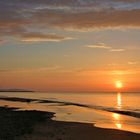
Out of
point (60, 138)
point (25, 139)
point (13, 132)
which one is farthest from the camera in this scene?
point (13, 132)

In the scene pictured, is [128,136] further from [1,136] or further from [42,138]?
[1,136]

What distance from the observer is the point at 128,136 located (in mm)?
29016

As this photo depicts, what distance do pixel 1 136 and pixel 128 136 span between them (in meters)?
10.6

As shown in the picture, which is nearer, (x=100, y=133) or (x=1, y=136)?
(x=1, y=136)

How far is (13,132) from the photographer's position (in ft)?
91.5

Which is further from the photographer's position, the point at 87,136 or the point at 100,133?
the point at 100,133

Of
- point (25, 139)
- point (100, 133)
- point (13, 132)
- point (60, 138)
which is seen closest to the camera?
point (25, 139)

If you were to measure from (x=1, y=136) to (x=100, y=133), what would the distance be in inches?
393

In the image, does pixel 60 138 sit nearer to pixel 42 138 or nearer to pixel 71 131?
pixel 42 138

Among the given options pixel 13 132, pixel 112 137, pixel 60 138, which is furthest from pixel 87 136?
pixel 13 132

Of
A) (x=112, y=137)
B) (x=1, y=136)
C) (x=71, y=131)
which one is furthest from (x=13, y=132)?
(x=112, y=137)

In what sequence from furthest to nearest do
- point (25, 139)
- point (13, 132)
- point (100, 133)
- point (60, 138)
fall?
point (100, 133) < point (13, 132) < point (60, 138) < point (25, 139)

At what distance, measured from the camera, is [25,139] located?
24156 millimetres

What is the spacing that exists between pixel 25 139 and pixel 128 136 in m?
9.36
